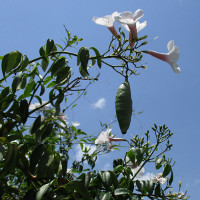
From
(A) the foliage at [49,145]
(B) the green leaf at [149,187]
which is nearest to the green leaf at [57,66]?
(A) the foliage at [49,145]

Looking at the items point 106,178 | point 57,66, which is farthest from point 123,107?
point 57,66

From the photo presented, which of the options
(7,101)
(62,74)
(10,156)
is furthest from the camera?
(62,74)

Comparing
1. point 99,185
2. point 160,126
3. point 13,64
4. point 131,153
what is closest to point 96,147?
point 160,126

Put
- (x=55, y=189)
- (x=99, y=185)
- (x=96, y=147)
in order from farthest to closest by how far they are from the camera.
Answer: (x=96, y=147) → (x=99, y=185) → (x=55, y=189)

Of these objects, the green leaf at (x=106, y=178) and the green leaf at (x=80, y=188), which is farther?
the green leaf at (x=106, y=178)

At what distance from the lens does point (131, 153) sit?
65.9 inches

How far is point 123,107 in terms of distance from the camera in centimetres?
130

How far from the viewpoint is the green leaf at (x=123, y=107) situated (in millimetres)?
1271

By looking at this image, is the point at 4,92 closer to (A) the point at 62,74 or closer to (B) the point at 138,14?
(A) the point at 62,74

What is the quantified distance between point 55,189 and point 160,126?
1.60 meters

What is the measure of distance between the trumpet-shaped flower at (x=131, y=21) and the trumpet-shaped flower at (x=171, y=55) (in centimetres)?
16

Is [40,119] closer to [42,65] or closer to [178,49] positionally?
[42,65]

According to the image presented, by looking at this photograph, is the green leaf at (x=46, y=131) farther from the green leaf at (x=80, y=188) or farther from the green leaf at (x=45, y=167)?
the green leaf at (x=80, y=188)

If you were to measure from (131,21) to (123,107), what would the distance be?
0.56 metres
